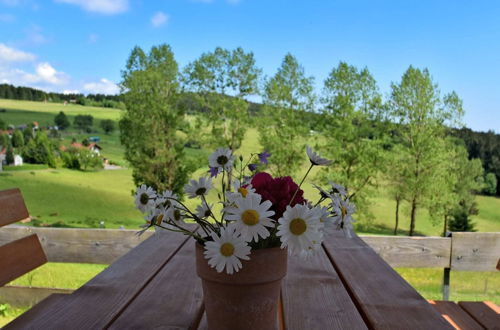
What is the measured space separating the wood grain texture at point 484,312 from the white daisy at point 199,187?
4.27 ft

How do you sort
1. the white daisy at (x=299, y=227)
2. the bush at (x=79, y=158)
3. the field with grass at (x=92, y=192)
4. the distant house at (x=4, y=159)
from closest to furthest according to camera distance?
the white daisy at (x=299, y=227) → the field with grass at (x=92, y=192) → the distant house at (x=4, y=159) → the bush at (x=79, y=158)

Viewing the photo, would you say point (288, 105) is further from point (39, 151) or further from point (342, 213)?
point (342, 213)

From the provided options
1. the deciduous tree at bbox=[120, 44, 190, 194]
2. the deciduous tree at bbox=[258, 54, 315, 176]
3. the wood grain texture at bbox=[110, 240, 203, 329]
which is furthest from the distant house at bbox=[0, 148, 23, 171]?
the wood grain texture at bbox=[110, 240, 203, 329]

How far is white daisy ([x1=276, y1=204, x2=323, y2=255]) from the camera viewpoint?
62 centimetres

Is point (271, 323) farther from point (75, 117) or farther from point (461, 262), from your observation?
point (75, 117)

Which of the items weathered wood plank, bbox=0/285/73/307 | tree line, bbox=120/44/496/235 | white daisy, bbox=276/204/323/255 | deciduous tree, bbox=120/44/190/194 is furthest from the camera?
deciduous tree, bbox=120/44/190/194

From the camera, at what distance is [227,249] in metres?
0.64

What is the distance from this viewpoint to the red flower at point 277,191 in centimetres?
69

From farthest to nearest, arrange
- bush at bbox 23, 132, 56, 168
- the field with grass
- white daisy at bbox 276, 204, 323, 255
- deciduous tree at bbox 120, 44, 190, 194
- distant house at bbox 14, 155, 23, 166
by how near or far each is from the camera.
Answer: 1. bush at bbox 23, 132, 56, 168
2. distant house at bbox 14, 155, 23, 166
3. the field with grass
4. deciduous tree at bbox 120, 44, 190, 194
5. white daisy at bbox 276, 204, 323, 255

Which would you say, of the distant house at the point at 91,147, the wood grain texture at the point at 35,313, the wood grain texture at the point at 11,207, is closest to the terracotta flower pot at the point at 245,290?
the wood grain texture at the point at 35,313

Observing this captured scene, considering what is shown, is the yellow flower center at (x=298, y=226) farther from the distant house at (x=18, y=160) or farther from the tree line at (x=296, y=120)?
the distant house at (x=18, y=160)

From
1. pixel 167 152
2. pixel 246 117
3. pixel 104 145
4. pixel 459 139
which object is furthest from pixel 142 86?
pixel 459 139

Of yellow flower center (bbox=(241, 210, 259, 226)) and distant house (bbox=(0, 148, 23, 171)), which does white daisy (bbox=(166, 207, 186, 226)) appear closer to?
yellow flower center (bbox=(241, 210, 259, 226))

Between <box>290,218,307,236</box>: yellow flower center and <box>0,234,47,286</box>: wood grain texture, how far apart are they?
43.3 inches
